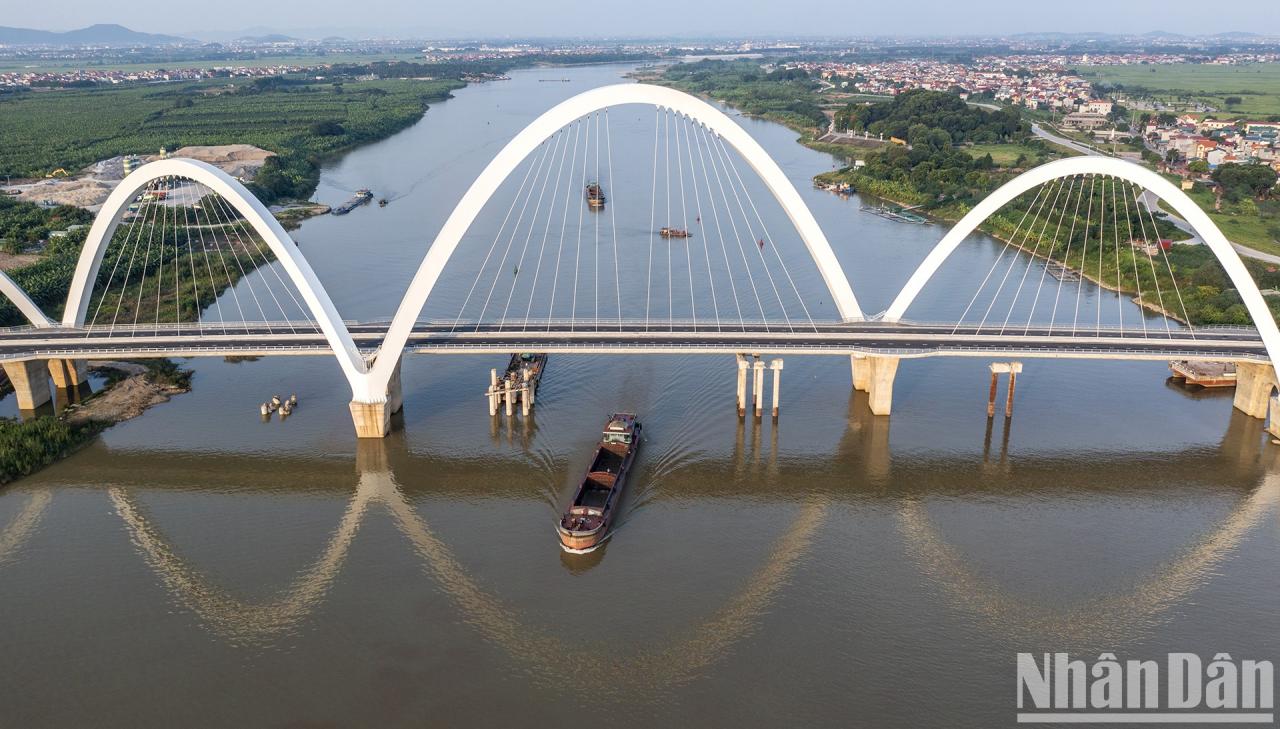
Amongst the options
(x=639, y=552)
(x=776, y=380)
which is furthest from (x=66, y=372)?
(x=776, y=380)

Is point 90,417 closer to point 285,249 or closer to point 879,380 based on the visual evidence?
point 285,249

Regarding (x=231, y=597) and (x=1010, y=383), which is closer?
(x=231, y=597)

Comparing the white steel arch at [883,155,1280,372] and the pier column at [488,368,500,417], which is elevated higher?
the white steel arch at [883,155,1280,372]

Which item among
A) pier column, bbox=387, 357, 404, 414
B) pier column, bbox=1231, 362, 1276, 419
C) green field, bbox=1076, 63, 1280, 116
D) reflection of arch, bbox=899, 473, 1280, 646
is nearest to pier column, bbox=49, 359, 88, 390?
pier column, bbox=387, 357, 404, 414

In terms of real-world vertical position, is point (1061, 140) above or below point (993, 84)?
below

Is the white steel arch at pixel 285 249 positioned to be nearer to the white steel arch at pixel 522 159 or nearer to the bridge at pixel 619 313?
the bridge at pixel 619 313

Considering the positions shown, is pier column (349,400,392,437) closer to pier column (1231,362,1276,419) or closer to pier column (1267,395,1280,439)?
pier column (1231,362,1276,419)
